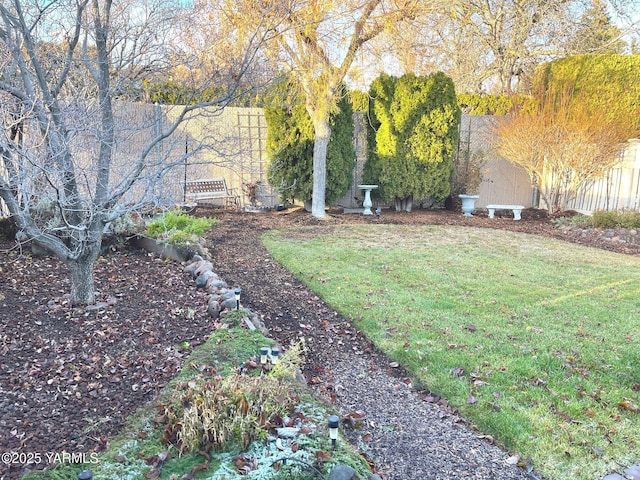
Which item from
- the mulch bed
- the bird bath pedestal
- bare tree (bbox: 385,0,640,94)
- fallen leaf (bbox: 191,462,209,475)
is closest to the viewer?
fallen leaf (bbox: 191,462,209,475)

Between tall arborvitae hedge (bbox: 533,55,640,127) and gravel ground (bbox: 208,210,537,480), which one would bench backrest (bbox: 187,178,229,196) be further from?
tall arborvitae hedge (bbox: 533,55,640,127)

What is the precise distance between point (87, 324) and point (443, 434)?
96.4 inches

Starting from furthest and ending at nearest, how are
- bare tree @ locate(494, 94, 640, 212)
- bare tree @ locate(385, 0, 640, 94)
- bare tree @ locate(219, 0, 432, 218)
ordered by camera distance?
bare tree @ locate(385, 0, 640, 94) < bare tree @ locate(494, 94, 640, 212) < bare tree @ locate(219, 0, 432, 218)

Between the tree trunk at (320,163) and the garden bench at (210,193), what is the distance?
1.88 meters

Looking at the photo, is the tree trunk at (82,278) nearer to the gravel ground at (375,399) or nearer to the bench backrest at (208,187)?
the gravel ground at (375,399)

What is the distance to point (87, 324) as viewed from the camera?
3.18 m

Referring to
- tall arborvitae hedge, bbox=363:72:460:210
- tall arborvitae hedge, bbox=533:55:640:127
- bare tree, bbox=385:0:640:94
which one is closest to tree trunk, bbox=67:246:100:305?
tall arborvitae hedge, bbox=363:72:460:210

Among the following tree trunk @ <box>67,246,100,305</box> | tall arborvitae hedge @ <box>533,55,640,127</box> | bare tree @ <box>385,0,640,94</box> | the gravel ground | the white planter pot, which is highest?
bare tree @ <box>385,0,640,94</box>

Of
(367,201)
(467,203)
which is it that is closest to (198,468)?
(367,201)

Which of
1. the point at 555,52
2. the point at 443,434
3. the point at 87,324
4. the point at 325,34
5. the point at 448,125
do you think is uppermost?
the point at 555,52

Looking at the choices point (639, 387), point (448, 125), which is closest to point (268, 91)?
point (448, 125)

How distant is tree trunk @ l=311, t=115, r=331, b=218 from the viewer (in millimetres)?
8578

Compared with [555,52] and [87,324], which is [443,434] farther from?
[555,52]

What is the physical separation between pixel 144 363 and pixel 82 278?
3.65ft
